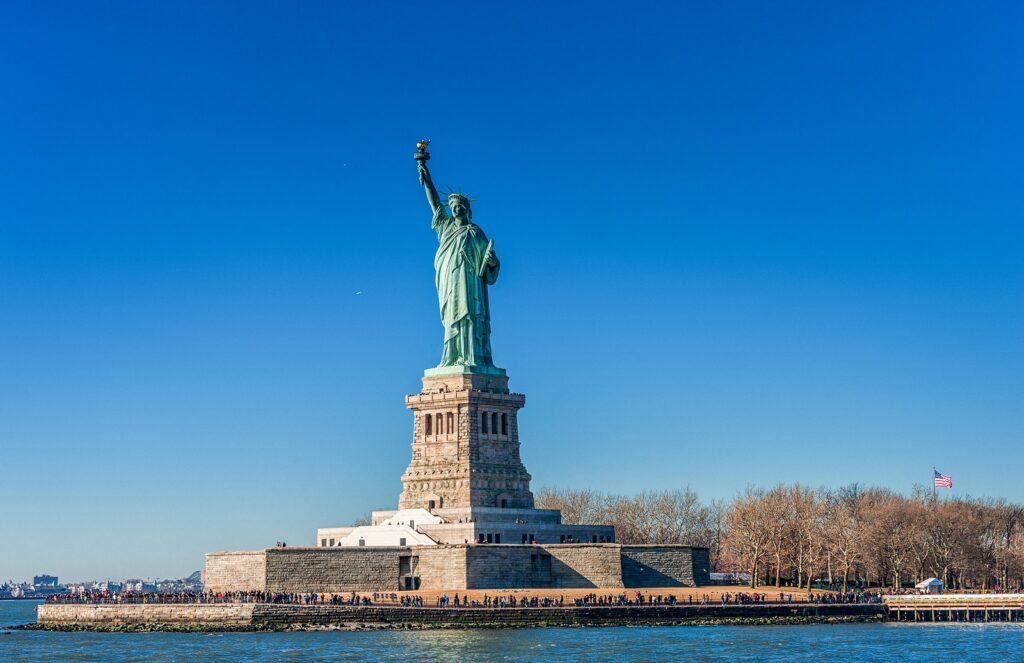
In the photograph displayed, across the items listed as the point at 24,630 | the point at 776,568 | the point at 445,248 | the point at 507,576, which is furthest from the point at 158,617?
the point at 776,568

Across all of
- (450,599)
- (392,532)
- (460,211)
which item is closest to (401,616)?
(450,599)

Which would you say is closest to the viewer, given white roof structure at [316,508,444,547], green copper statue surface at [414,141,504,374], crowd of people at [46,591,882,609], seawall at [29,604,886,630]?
seawall at [29,604,886,630]

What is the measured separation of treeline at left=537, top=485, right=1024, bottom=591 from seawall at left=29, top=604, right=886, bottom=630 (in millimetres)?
13869

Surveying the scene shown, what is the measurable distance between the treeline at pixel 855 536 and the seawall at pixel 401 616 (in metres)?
13.9

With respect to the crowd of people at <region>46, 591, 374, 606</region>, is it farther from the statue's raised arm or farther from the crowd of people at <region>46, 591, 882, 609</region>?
the statue's raised arm

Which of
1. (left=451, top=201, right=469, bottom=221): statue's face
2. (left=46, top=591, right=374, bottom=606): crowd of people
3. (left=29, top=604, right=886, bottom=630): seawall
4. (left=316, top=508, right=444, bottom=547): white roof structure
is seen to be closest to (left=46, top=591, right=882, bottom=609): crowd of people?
(left=46, top=591, right=374, bottom=606): crowd of people

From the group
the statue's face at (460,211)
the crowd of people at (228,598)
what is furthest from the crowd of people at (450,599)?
the statue's face at (460,211)

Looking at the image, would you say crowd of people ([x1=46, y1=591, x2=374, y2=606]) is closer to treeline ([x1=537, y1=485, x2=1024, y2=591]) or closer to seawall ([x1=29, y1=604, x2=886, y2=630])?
seawall ([x1=29, y1=604, x2=886, y2=630])

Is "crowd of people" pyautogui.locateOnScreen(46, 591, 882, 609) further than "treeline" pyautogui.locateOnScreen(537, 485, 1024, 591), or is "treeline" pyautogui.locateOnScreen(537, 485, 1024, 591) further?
"treeline" pyautogui.locateOnScreen(537, 485, 1024, 591)

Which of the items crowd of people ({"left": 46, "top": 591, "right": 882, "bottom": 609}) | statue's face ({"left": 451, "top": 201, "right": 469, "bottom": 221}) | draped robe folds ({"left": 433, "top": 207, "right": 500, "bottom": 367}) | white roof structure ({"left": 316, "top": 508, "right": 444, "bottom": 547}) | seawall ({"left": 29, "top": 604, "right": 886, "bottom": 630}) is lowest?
seawall ({"left": 29, "top": 604, "right": 886, "bottom": 630})

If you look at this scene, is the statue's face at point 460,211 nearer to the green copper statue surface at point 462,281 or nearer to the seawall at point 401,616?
the green copper statue surface at point 462,281

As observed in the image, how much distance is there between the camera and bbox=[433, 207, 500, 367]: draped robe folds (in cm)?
8794

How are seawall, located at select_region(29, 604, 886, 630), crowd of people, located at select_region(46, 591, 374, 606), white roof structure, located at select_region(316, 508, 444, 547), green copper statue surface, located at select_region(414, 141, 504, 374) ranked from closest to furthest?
seawall, located at select_region(29, 604, 886, 630) → crowd of people, located at select_region(46, 591, 374, 606) → white roof structure, located at select_region(316, 508, 444, 547) → green copper statue surface, located at select_region(414, 141, 504, 374)

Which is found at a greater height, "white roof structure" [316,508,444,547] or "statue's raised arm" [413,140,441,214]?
"statue's raised arm" [413,140,441,214]
